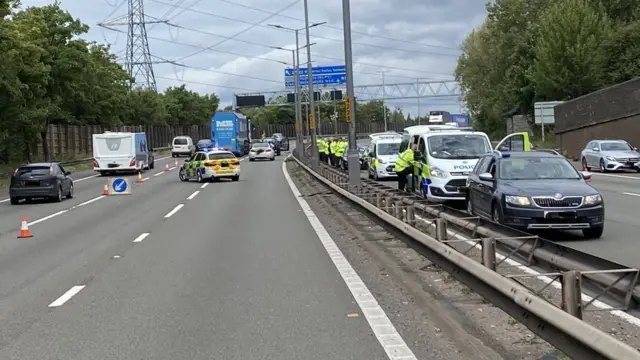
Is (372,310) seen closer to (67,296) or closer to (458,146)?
(67,296)

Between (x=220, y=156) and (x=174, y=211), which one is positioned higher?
(x=220, y=156)

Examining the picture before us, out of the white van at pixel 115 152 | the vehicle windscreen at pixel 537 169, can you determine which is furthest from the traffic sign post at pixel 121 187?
the vehicle windscreen at pixel 537 169

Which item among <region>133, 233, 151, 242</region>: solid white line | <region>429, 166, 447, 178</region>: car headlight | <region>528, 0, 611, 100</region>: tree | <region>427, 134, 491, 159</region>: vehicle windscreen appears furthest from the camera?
<region>528, 0, 611, 100</region>: tree

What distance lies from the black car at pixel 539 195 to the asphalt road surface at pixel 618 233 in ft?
1.15

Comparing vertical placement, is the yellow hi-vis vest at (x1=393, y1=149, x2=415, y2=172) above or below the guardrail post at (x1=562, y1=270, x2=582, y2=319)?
above

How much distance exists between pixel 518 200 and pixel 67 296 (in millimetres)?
7388

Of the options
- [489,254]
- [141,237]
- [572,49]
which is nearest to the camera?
[489,254]

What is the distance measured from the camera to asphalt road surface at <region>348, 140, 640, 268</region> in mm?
11430

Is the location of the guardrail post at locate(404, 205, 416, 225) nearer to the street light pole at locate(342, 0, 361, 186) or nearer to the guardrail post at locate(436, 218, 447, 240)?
the guardrail post at locate(436, 218, 447, 240)

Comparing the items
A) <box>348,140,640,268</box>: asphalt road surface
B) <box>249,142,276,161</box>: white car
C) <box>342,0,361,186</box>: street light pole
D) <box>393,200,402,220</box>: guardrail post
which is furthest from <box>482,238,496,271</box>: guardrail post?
<box>249,142,276,161</box>: white car

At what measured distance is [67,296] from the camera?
9.59 meters

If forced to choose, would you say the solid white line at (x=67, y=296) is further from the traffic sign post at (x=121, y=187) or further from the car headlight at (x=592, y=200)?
the traffic sign post at (x=121, y=187)

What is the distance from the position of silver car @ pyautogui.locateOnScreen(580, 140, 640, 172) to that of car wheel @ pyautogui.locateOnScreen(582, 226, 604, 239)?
22.2 m

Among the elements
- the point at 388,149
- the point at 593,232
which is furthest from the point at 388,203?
the point at 388,149
